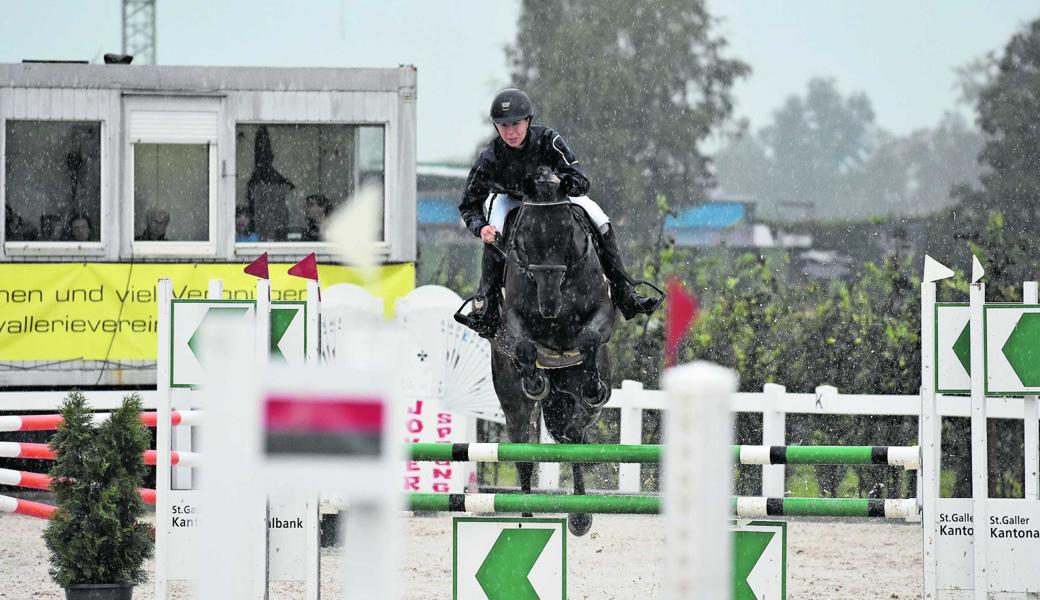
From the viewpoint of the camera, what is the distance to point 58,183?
33.8ft

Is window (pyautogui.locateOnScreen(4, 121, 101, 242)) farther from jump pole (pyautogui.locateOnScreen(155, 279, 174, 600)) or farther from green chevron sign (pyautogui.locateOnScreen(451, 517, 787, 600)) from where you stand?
green chevron sign (pyautogui.locateOnScreen(451, 517, 787, 600))

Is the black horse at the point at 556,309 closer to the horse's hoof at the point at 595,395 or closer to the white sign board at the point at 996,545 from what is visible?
the horse's hoof at the point at 595,395

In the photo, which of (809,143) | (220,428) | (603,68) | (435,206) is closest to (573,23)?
(603,68)

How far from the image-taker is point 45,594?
20.7 feet

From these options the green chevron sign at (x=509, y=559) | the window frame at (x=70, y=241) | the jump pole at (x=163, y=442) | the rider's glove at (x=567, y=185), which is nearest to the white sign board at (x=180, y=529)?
the jump pole at (x=163, y=442)

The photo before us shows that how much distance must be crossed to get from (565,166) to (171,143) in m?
5.50

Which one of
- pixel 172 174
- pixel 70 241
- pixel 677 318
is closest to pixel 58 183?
pixel 70 241

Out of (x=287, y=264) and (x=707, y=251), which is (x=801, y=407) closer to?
(x=287, y=264)

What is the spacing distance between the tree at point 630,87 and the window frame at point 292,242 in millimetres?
17911

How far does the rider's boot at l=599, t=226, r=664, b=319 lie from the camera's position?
5.66 metres

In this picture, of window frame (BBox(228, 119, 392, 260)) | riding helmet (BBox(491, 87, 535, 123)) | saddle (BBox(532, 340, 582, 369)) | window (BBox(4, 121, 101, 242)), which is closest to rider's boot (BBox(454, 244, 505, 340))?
saddle (BBox(532, 340, 582, 369))

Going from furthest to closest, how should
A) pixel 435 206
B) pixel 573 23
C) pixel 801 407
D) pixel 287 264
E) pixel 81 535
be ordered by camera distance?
1. pixel 573 23
2. pixel 435 206
3. pixel 287 264
4. pixel 801 407
5. pixel 81 535

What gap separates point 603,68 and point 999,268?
69.1 feet

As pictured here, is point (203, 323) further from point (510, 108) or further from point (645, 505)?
point (645, 505)
